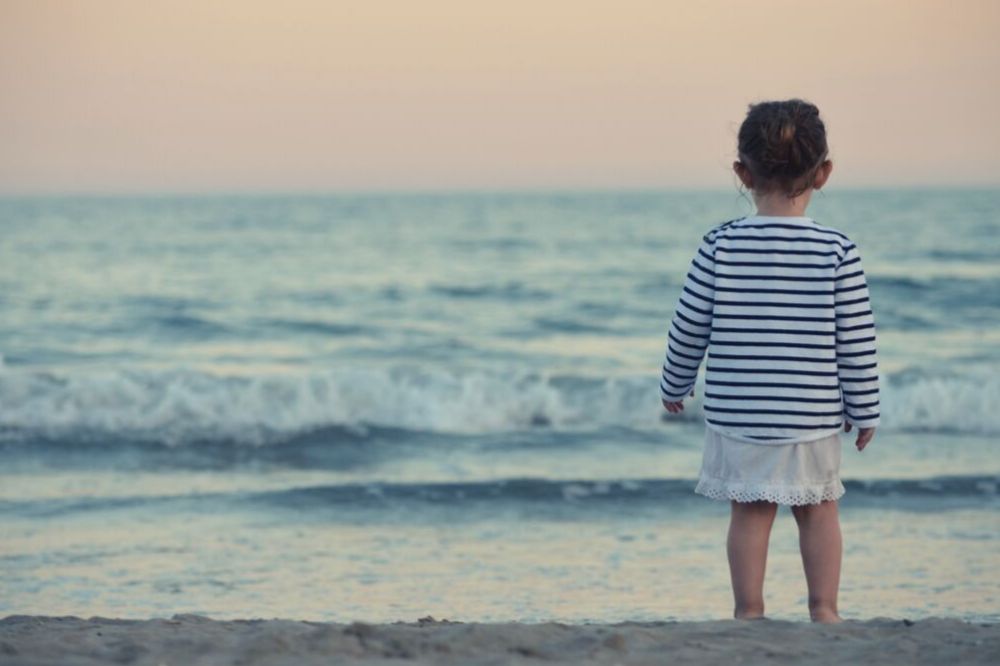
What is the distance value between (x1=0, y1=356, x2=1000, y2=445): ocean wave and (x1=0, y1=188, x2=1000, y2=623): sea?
0.03 meters

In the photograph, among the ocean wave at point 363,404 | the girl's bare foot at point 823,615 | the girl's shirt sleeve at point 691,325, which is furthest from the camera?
the ocean wave at point 363,404

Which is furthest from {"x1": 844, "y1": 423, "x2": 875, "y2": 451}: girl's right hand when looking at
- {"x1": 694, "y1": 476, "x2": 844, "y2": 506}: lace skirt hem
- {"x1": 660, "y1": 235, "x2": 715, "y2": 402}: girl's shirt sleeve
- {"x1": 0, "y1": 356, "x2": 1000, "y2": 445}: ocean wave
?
{"x1": 0, "y1": 356, "x2": 1000, "y2": 445}: ocean wave

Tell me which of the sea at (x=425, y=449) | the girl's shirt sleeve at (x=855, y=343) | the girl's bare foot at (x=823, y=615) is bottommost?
the sea at (x=425, y=449)

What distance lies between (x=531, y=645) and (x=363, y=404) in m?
7.78

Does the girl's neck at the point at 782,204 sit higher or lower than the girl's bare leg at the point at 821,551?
higher

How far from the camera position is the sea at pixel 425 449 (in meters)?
5.70

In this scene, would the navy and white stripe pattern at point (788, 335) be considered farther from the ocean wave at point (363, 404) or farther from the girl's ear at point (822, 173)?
the ocean wave at point (363, 404)

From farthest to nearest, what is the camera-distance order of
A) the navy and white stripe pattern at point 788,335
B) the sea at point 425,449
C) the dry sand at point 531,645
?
the sea at point 425,449 → the navy and white stripe pattern at point 788,335 → the dry sand at point 531,645

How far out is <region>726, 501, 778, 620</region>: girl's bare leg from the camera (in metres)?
3.75

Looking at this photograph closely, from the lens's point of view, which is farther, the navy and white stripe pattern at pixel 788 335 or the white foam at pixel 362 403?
the white foam at pixel 362 403

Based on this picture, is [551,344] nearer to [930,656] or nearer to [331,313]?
[331,313]

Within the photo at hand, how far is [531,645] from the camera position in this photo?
3.47m

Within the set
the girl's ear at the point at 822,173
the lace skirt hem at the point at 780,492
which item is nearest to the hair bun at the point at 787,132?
the girl's ear at the point at 822,173

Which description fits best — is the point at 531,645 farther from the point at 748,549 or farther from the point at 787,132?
the point at 787,132
